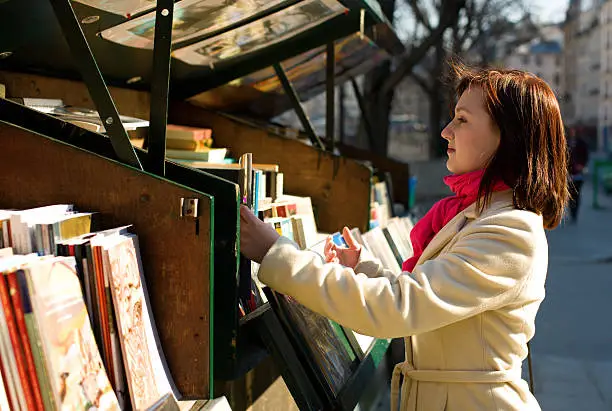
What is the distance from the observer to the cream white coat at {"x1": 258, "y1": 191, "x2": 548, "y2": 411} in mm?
1846

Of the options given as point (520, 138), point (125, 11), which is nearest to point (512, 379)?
point (520, 138)

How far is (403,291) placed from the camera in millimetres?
1850

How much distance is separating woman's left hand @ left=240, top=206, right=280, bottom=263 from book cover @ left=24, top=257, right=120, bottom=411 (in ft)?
1.74

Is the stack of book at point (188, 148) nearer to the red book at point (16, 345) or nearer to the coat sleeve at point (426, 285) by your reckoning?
the coat sleeve at point (426, 285)

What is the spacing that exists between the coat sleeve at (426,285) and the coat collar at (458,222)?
0.09 meters

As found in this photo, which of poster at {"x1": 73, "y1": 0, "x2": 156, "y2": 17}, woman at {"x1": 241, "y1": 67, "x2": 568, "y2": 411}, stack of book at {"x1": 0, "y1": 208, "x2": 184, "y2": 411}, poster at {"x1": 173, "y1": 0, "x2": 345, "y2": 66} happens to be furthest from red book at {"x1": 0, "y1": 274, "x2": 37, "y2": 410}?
poster at {"x1": 173, "y1": 0, "x2": 345, "y2": 66}

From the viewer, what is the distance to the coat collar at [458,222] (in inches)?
77.9

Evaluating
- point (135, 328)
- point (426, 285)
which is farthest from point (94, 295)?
point (426, 285)

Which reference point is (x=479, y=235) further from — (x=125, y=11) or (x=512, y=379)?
(x=125, y=11)

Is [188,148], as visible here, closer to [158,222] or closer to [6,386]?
[158,222]

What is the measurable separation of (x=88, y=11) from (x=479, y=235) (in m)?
1.79

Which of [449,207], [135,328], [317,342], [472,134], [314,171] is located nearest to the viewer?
[135,328]

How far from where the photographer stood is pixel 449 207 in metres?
2.23

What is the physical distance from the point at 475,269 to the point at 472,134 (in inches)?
15.8
